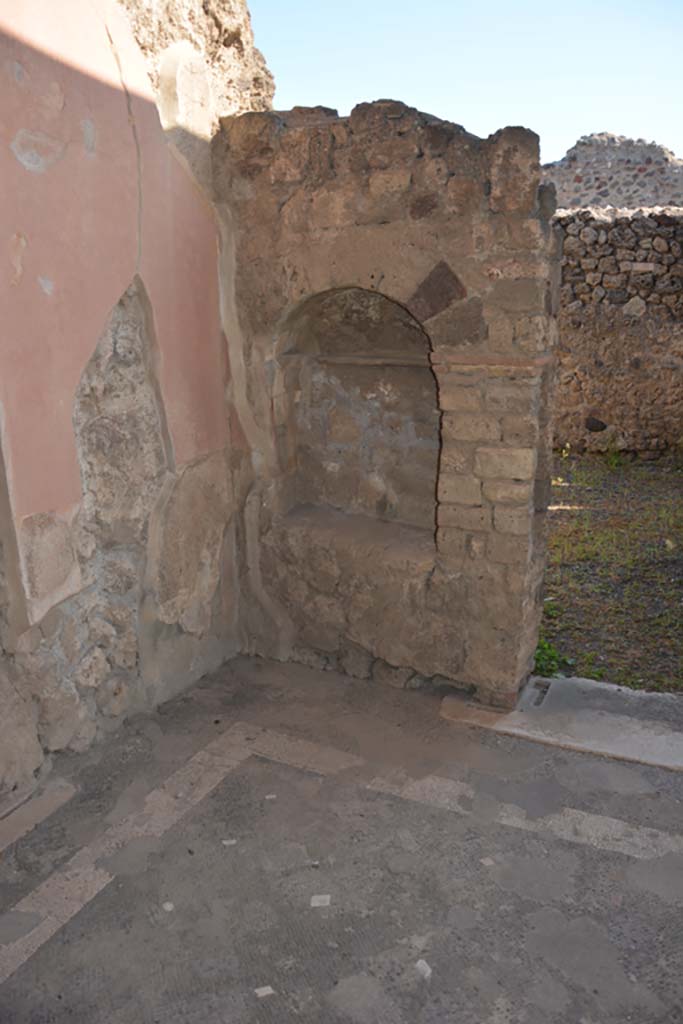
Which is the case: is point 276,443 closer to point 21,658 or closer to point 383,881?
point 21,658

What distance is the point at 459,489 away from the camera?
10.8 ft

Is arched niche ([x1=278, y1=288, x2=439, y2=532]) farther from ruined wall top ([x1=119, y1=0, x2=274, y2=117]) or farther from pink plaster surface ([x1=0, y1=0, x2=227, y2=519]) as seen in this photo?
ruined wall top ([x1=119, y1=0, x2=274, y2=117])

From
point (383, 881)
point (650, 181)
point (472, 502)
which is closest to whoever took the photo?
point (383, 881)

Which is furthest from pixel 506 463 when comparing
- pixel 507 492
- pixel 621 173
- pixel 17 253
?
pixel 621 173

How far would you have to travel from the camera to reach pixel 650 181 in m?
12.7

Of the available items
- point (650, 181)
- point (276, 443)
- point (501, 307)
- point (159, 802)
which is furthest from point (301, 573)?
point (650, 181)

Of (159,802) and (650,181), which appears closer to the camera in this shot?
(159,802)

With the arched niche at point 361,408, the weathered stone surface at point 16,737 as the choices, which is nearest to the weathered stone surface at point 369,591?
the arched niche at point 361,408

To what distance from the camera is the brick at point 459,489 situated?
3.25 metres

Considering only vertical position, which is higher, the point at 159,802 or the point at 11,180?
the point at 11,180

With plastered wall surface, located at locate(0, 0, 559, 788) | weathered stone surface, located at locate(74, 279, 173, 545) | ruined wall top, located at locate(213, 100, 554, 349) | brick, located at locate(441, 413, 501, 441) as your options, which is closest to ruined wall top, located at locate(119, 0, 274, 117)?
plastered wall surface, located at locate(0, 0, 559, 788)

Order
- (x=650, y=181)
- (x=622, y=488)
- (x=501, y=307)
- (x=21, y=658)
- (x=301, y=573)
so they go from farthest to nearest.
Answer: (x=650, y=181) < (x=622, y=488) < (x=301, y=573) < (x=501, y=307) < (x=21, y=658)

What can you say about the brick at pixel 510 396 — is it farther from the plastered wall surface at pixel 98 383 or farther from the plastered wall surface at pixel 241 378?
the plastered wall surface at pixel 98 383

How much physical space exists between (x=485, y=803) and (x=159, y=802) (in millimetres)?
1185
